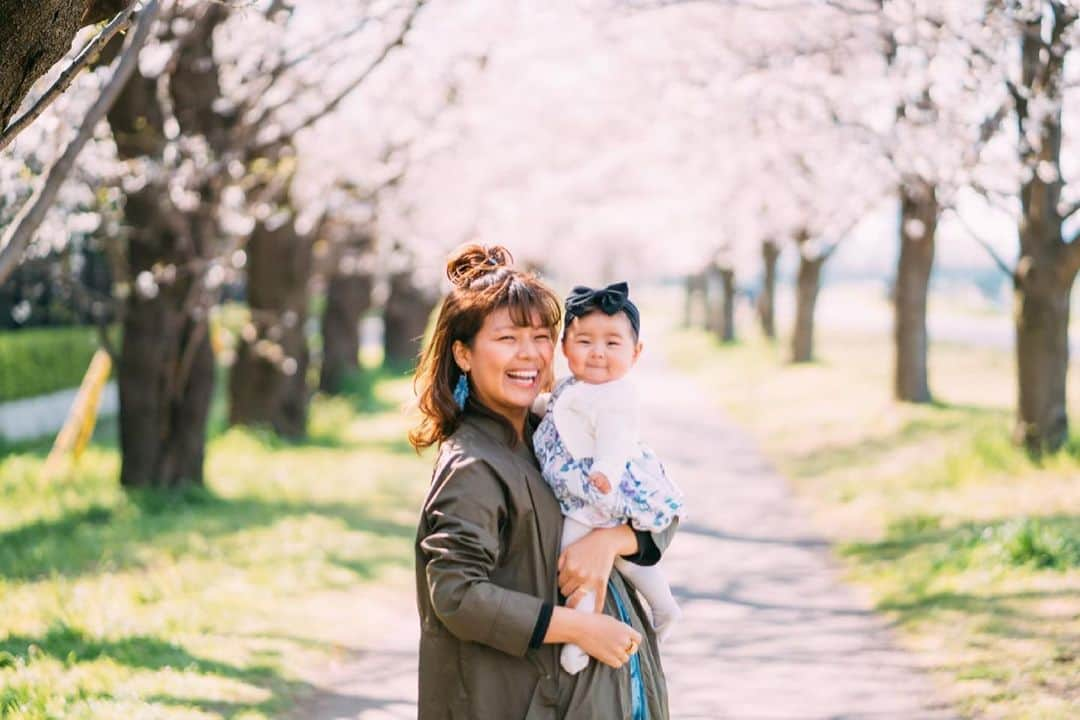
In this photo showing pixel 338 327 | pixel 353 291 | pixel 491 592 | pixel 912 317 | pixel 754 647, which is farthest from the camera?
pixel 353 291

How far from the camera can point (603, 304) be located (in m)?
3.05

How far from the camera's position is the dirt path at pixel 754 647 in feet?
17.9

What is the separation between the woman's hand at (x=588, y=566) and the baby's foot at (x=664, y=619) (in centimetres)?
41

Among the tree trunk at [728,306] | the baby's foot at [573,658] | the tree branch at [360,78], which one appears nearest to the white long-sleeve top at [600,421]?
the baby's foot at [573,658]

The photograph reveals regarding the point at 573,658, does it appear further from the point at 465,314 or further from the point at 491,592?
the point at 465,314

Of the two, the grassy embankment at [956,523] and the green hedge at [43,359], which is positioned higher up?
the green hedge at [43,359]

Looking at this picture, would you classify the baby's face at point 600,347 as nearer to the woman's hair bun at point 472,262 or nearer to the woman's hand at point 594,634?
the woman's hair bun at point 472,262

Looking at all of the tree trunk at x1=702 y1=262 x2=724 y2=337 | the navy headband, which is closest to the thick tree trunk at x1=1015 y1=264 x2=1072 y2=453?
the navy headband

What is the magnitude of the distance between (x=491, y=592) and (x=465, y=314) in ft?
2.24

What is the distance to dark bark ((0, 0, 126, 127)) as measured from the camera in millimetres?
3260

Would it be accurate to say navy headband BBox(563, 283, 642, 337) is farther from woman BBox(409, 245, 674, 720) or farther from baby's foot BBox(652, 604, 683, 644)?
baby's foot BBox(652, 604, 683, 644)

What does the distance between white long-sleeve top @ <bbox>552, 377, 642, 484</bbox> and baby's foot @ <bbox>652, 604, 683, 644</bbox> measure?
54 centimetres

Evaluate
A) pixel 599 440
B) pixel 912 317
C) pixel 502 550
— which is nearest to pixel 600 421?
pixel 599 440

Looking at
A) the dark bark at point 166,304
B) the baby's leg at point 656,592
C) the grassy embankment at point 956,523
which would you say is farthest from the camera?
the dark bark at point 166,304
